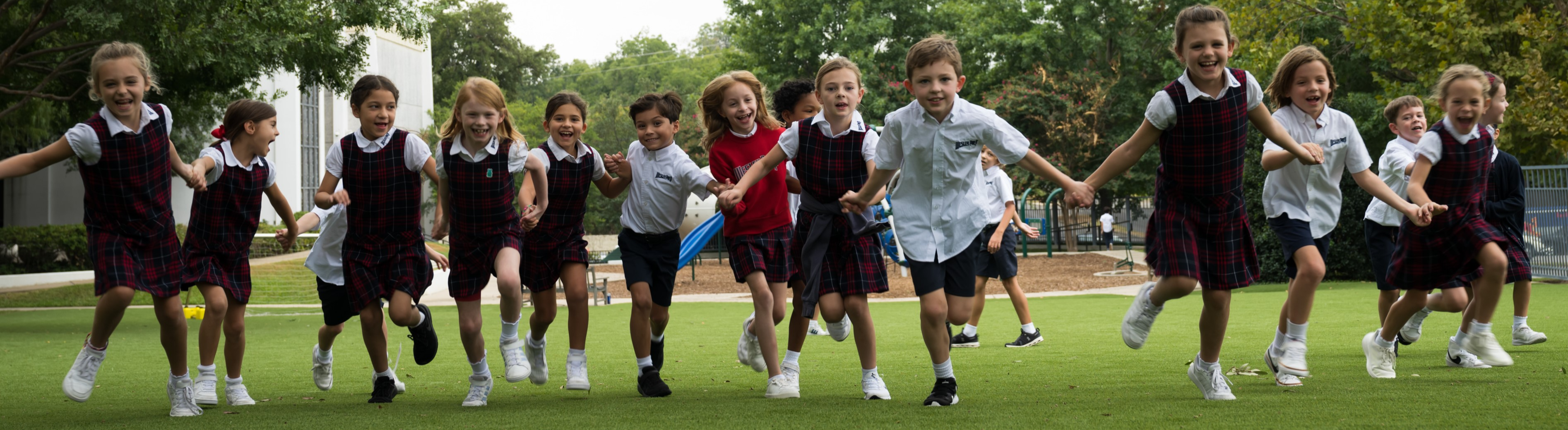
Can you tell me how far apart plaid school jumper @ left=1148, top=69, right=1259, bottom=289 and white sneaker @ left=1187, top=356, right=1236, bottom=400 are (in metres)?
0.37

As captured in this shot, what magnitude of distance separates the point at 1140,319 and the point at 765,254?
190 cm

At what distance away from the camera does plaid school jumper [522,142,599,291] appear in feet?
18.7

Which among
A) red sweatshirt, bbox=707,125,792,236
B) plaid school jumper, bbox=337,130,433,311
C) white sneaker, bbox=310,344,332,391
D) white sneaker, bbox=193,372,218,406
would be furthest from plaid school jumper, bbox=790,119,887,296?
white sneaker, bbox=193,372,218,406

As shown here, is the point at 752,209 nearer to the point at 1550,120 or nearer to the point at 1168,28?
the point at 1550,120

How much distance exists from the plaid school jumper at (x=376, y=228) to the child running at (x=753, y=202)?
1526mm

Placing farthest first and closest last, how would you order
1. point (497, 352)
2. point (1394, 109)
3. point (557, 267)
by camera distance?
point (497, 352) → point (1394, 109) → point (557, 267)

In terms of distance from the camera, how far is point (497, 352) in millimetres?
8781

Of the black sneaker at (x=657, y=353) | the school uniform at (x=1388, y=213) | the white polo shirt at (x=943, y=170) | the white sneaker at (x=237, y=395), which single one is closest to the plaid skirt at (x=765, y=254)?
the black sneaker at (x=657, y=353)

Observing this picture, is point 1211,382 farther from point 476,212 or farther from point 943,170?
point 476,212

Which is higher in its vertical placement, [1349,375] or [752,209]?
[752,209]

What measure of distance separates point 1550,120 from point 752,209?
47.3 ft

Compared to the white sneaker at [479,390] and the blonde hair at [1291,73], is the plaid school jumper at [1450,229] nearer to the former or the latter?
the blonde hair at [1291,73]

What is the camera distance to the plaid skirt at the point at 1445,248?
18.7 feet

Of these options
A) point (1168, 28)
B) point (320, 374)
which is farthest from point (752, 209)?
point (1168, 28)
